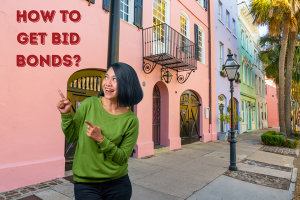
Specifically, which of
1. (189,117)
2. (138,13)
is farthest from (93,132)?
(189,117)

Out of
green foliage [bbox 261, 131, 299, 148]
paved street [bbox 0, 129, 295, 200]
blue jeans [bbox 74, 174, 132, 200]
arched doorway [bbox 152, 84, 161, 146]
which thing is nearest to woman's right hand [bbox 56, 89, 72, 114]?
blue jeans [bbox 74, 174, 132, 200]

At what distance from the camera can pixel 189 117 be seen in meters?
10.9

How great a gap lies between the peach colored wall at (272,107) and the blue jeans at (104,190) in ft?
121

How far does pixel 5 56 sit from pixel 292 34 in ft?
52.8

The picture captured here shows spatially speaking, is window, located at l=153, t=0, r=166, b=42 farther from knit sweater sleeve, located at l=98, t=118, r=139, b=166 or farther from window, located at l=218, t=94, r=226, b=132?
window, located at l=218, t=94, r=226, b=132

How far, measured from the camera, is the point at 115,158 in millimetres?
1533

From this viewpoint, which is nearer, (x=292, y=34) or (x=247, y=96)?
(x=292, y=34)

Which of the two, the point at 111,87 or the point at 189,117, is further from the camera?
the point at 189,117

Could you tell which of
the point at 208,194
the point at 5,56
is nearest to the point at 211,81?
the point at 208,194

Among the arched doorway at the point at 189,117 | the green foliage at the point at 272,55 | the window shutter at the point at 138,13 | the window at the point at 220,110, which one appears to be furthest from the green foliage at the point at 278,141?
the green foliage at the point at 272,55

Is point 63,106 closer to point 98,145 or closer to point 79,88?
point 98,145

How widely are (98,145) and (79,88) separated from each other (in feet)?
14.8

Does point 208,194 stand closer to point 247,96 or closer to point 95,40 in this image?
point 95,40

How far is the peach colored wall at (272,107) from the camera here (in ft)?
108
